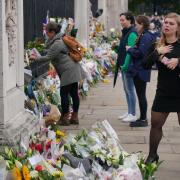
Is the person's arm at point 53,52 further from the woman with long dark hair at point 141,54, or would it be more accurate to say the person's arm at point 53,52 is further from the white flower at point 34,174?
the white flower at point 34,174

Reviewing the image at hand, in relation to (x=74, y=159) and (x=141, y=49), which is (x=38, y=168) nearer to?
(x=74, y=159)

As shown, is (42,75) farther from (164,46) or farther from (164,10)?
(164,10)

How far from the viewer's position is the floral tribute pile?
15.0 ft

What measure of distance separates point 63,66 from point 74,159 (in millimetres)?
3915

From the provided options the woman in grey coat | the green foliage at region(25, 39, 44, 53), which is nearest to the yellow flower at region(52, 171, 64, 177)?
the woman in grey coat

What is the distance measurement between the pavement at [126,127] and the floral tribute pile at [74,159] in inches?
36.0

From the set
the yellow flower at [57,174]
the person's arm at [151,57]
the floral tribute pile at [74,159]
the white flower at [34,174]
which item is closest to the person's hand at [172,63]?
the person's arm at [151,57]

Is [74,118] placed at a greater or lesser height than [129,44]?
lesser

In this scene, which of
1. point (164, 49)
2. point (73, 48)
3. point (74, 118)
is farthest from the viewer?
point (74, 118)

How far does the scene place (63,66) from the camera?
29.1 feet

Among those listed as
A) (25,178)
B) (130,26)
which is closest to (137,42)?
(130,26)

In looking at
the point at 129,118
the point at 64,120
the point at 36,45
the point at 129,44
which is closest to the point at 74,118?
the point at 64,120

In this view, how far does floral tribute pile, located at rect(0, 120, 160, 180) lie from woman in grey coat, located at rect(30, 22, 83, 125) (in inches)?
121

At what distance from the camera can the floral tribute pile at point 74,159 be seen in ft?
15.0
